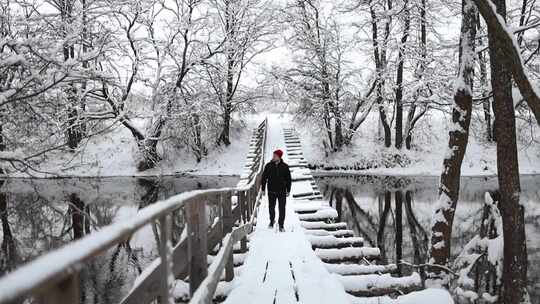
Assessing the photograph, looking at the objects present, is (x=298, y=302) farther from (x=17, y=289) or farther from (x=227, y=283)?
(x=17, y=289)

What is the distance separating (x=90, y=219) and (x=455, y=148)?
21.6 feet

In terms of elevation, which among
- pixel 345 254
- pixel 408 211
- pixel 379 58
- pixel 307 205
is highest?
pixel 379 58

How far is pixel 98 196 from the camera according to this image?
66.6 feet

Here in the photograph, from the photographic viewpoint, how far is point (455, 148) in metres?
8.35

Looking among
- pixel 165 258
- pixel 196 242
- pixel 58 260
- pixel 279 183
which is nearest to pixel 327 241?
pixel 279 183

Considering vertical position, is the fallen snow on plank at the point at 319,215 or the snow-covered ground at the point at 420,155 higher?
the snow-covered ground at the point at 420,155

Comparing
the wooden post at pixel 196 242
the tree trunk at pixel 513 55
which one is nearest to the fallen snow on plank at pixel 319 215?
the tree trunk at pixel 513 55

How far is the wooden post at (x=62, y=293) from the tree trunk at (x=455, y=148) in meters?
7.63

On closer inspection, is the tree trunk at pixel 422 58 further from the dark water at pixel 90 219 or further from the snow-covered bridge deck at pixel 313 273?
the snow-covered bridge deck at pixel 313 273

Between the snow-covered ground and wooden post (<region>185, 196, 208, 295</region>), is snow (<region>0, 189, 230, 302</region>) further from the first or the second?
the snow-covered ground

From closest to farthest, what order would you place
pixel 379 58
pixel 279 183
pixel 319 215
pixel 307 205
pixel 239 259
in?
pixel 239 259
pixel 279 183
pixel 319 215
pixel 307 205
pixel 379 58

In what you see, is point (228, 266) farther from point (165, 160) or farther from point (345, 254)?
point (165, 160)

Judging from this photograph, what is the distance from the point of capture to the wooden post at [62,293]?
1.52m

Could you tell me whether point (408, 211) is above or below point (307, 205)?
below
